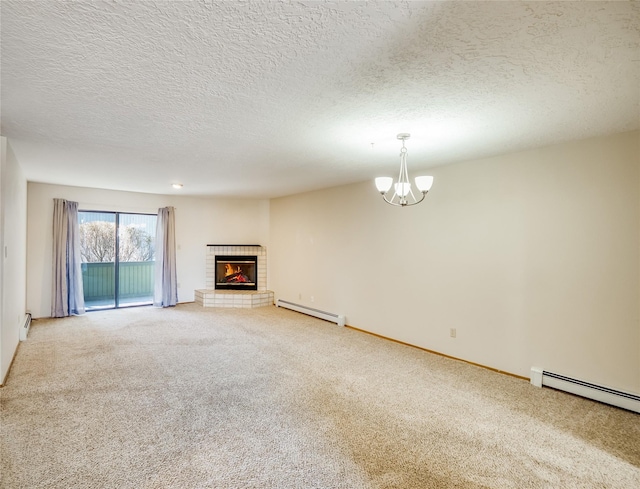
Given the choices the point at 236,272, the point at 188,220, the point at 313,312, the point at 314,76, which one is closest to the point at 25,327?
the point at 188,220

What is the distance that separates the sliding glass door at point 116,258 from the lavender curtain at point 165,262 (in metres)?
0.31

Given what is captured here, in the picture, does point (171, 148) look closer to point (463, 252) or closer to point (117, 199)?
point (463, 252)

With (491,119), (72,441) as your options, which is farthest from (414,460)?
(491,119)

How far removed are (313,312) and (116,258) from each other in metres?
4.21

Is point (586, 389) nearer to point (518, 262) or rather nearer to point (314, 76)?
point (518, 262)

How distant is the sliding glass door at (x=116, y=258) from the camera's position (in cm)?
649

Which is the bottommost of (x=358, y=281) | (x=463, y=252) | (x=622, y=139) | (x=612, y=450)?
(x=612, y=450)

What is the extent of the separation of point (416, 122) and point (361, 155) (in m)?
1.06

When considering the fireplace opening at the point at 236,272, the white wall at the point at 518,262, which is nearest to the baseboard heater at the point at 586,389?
the white wall at the point at 518,262

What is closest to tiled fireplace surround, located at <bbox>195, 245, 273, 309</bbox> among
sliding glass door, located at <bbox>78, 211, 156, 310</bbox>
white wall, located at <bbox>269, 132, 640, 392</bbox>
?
sliding glass door, located at <bbox>78, 211, 156, 310</bbox>

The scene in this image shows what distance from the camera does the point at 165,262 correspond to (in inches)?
275

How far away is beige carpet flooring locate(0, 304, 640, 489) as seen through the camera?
6.58ft

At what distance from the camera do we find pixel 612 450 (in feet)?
7.52

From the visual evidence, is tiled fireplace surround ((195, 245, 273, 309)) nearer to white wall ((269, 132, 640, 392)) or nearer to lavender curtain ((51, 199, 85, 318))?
lavender curtain ((51, 199, 85, 318))
